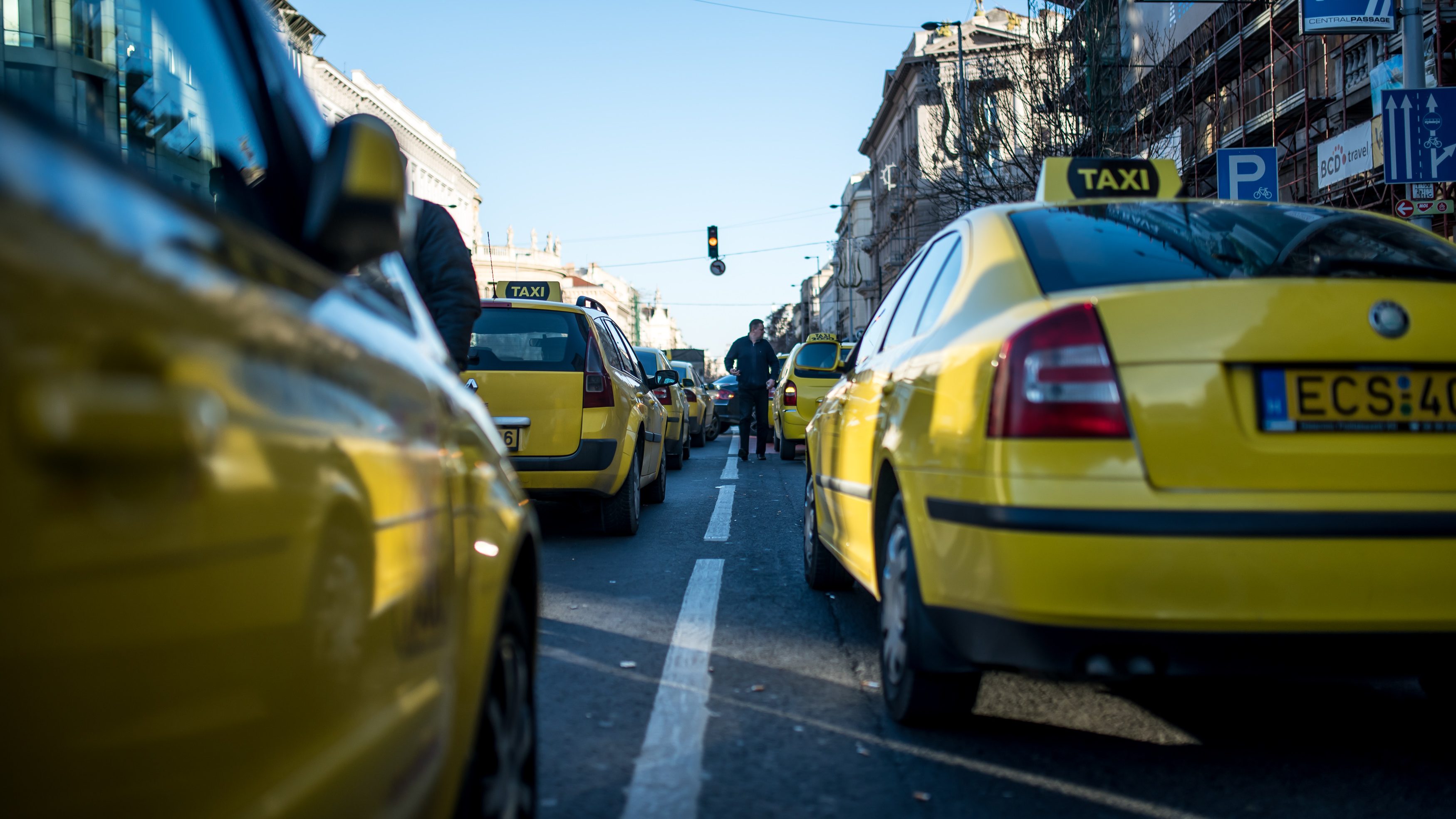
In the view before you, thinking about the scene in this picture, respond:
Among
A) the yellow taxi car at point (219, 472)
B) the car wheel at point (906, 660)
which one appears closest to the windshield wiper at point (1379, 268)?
the car wheel at point (906, 660)

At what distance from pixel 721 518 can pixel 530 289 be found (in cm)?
759

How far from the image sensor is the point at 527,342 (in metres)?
7.93

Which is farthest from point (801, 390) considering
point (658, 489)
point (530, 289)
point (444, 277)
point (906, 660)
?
point (906, 660)

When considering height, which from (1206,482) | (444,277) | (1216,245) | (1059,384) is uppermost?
(444,277)

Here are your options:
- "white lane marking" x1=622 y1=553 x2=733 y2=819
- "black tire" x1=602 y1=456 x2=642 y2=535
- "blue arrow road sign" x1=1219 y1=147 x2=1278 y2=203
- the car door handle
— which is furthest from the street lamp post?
the car door handle

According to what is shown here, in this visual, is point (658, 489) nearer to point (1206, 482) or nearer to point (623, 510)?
point (623, 510)

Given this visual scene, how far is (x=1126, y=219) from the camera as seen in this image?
3775 millimetres

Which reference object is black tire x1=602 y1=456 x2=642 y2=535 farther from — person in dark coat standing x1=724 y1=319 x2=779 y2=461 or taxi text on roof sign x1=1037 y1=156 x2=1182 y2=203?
person in dark coat standing x1=724 y1=319 x2=779 y2=461

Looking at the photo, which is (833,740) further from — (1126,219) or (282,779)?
(282,779)

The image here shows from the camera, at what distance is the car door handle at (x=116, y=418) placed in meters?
0.88

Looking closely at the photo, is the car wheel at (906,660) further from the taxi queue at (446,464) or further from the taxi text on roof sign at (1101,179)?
the taxi text on roof sign at (1101,179)

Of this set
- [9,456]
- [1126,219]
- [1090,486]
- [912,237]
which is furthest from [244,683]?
[912,237]

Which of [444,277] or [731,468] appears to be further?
[731,468]

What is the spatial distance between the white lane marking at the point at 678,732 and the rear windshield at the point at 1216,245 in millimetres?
1598
